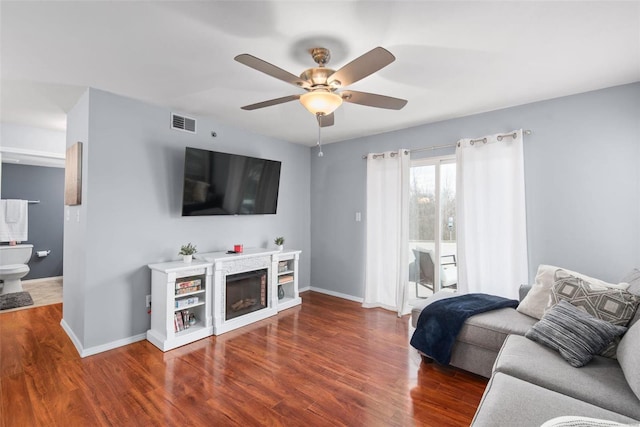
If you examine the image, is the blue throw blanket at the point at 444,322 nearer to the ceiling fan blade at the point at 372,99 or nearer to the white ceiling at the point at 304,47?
the ceiling fan blade at the point at 372,99

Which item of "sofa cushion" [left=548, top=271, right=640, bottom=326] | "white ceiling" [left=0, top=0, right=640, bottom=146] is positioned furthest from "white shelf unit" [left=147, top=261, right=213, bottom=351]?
"sofa cushion" [left=548, top=271, right=640, bottom=326]

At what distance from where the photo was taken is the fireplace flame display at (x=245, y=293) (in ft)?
11.2

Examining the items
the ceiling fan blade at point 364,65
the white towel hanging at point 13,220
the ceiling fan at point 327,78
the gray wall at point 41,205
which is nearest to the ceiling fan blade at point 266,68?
the ceiling fan at point 327,78

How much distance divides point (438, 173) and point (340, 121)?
1420 millimetres

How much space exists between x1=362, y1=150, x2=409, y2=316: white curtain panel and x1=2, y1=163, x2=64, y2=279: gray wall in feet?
18.5

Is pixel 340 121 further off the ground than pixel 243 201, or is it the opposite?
pixel 340 121

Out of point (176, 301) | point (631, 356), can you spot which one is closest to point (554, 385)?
point (631, 356)

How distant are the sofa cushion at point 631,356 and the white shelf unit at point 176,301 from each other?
10.5 ft

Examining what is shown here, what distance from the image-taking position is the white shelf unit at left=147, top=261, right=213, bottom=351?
2.88 m

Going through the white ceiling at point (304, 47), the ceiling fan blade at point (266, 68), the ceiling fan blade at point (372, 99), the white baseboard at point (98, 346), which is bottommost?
the white baseboard at point (98, 346)

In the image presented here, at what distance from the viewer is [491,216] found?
3225 mm

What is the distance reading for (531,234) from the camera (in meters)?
3.04

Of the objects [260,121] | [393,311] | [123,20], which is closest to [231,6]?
[123,20]

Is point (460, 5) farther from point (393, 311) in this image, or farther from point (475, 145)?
point (393, 311)
